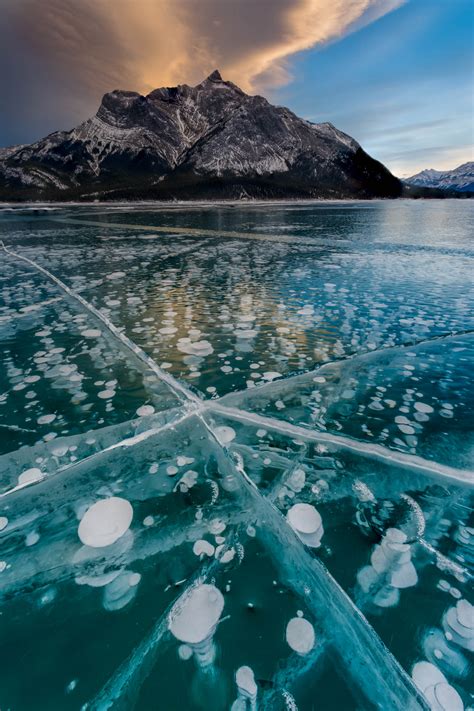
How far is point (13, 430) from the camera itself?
3209 mm

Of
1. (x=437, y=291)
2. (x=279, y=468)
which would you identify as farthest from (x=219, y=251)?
(x=279, y=468)

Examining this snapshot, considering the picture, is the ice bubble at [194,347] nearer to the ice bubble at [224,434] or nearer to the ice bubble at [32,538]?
the ice bubble at [224,434]

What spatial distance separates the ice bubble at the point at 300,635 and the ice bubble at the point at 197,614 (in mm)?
373

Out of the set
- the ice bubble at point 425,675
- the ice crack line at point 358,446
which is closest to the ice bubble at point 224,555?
the ice bubble at point 425,675

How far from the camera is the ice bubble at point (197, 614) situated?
1726 millimetres

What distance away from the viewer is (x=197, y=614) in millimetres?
1820

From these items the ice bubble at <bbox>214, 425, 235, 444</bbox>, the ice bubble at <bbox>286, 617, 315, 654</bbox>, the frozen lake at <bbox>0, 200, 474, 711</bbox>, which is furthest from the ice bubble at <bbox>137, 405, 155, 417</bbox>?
the ice bubble at <bbox>286, 617, 315, 654</bbox>

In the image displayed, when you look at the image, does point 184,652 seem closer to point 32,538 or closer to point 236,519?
point 236,519

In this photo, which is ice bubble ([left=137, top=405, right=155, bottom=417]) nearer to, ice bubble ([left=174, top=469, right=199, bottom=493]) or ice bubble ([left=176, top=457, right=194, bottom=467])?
ice bubble ([left=176, top=457, right=194, bottom=467])

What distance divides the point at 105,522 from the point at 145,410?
1353 mm

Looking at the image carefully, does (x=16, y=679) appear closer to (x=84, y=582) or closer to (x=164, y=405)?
(x=84, y=582)

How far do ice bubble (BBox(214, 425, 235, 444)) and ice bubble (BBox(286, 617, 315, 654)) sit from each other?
59.2 inches

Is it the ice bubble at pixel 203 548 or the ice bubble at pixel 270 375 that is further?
the ice bubble at pixel 270 375

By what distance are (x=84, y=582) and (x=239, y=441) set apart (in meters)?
1.54
